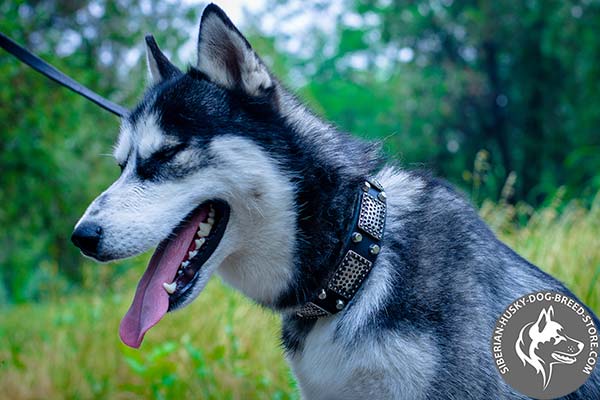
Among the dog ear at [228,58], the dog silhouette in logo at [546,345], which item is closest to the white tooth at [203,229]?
the dog ear at [228,58]

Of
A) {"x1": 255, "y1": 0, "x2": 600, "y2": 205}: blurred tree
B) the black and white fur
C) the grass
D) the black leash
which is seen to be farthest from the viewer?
{"x1": 255, "y1": 0, "x2": 600, "y2": 205}: blurred tree

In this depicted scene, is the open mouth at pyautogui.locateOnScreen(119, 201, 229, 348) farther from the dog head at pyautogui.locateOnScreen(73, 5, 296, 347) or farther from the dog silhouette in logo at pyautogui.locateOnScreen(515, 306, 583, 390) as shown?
the dog silhouette in logo at pyautogui.locateOnScreen(515, 306, 583, 390)

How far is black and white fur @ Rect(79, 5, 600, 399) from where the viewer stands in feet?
7.00

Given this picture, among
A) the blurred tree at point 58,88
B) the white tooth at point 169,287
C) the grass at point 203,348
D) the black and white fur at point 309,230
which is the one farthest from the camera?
the blurred tree at point 58,88

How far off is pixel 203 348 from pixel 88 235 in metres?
3.03

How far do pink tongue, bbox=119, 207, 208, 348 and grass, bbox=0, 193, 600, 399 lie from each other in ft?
4.20

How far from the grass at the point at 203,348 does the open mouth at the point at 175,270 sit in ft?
4.21

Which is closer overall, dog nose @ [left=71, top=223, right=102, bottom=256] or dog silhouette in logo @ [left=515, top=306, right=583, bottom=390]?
dog nose @ [left=71, top=223, right=102, bottom=256]

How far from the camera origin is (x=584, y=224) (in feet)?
17.0

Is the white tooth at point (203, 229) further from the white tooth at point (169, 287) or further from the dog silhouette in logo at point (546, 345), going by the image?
the dog silhouette in logo at point (546, 345)

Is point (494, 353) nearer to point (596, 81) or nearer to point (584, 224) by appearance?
point (584, 224)

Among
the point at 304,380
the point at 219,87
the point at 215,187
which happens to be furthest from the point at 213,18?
the point at 304,380

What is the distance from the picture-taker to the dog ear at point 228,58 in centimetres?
236

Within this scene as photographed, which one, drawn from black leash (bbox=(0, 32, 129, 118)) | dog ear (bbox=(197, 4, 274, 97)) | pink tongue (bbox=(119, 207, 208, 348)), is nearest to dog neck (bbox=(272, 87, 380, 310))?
dog ear (bbox=(197, 4, 274, 97))
